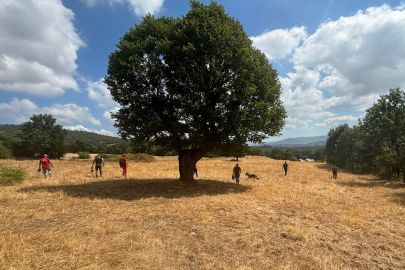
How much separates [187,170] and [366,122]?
859 inches

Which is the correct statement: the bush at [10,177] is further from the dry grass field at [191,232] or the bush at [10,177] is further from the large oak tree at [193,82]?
the large oak tree at [193,82]

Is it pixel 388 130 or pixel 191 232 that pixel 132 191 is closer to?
pixel 191 232

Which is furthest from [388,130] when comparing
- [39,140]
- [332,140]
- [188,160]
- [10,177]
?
[39,140]

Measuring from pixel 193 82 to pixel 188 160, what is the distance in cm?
527

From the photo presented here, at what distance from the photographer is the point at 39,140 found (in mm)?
48906

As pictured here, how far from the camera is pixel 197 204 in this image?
32.4 feet

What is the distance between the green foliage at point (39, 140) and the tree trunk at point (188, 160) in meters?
47.3

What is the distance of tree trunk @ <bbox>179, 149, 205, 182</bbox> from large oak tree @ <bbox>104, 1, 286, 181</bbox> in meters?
1.32

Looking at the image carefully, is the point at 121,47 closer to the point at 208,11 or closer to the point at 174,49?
the point at 174,49

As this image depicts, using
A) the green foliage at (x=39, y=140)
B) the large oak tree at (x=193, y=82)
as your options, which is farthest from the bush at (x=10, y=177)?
the green foliage at (x=39, y=140)

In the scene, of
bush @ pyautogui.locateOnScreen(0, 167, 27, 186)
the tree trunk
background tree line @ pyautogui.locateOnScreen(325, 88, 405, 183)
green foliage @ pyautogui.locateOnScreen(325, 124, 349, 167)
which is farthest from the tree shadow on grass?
green foliage @ pyautogui.locateOnScreen(325, 124, 349, 167)

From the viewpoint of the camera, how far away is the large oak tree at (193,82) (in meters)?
12.1

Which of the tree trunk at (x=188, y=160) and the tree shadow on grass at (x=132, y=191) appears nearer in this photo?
the tree shadow on grass at (x=132, y=191)

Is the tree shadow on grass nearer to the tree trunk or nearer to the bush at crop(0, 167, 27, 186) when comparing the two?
the tree trunk
